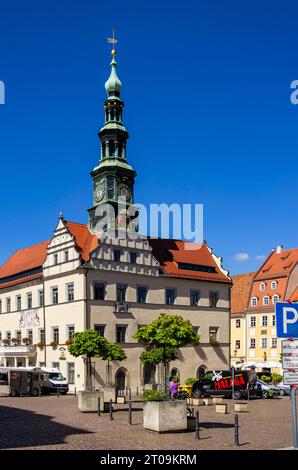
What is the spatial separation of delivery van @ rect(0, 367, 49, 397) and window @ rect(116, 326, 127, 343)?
7706 millimetres

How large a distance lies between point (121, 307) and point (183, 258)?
10.9 m

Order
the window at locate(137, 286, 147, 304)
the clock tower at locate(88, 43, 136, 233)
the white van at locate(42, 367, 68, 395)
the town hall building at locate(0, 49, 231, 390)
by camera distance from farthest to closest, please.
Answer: the clock tower at locate(88, 43, 136, 233) < the window at locate(137, 286, 147, 304) < the town hall building at locate(0, 49, 231, 390) < the white van at locate(42, 367, 68, 395)

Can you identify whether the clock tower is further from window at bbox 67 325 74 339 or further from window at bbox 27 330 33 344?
window at bbox 27 330 33 344

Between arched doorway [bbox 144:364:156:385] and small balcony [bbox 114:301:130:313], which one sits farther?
arched doorway [bbox 144:364:156:385]

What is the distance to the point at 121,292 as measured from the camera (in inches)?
2018

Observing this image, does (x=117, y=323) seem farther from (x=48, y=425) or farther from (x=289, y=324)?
(x=289, y=324)

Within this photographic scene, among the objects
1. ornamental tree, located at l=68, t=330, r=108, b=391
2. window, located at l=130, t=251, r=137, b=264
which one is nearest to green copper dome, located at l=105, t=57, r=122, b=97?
window, located at l=130, t=251, r=137, b=264

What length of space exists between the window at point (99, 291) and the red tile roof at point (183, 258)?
24.4 feet

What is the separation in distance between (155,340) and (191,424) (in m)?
9.45

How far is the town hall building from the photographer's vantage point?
4953cm

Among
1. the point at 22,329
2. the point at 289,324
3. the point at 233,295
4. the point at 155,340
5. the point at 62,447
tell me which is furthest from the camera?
the point at 233,295

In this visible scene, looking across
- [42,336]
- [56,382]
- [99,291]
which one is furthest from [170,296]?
[56,382]

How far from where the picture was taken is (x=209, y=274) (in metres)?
59.7

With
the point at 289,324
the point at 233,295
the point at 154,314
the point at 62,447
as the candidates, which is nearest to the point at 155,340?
the point at 62,447
